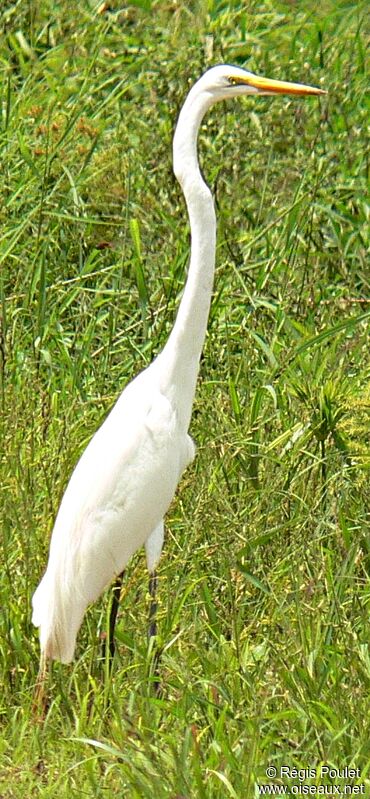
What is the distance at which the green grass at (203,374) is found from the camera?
9.72ft

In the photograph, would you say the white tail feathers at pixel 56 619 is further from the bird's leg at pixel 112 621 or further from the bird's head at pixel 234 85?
the bird's head at pixel 234 85

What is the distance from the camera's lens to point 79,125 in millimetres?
5125

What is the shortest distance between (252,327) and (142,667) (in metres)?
1.66

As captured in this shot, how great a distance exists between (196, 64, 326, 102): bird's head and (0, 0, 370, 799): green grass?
27.5 inches

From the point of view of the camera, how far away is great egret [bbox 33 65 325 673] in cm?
352

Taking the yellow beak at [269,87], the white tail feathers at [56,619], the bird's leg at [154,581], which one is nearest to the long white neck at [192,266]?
the yellow beak at [269,87]

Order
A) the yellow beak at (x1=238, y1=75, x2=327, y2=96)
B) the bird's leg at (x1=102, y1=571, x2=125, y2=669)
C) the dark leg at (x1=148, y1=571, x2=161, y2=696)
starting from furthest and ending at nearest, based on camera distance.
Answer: the yellow beak at (x1=238, y1=75, x2=327, y2=96) < the bird's leg at (x1=102, y1=571, x2=125, y2=669) < the dark leg at (x1=148, y1=571, x2=161, y2=696)

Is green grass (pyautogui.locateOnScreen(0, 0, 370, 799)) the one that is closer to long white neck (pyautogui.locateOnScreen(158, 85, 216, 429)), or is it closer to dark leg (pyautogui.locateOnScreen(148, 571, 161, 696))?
dark leg (pyautogui.locateOnScreen(148, 571, 161, 696))

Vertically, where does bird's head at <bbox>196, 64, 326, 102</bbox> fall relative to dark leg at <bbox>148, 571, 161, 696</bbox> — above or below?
above

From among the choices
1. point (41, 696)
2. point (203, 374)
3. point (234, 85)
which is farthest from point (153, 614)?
point (234, 85)

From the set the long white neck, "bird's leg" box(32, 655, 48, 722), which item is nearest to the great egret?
the long white neck

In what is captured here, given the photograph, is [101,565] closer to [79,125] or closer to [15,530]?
[15,530]

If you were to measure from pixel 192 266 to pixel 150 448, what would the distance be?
1.52 feet

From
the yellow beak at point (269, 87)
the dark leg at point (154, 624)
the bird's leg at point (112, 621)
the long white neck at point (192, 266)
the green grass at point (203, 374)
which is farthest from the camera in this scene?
the yellow beak at point (269, 87)
